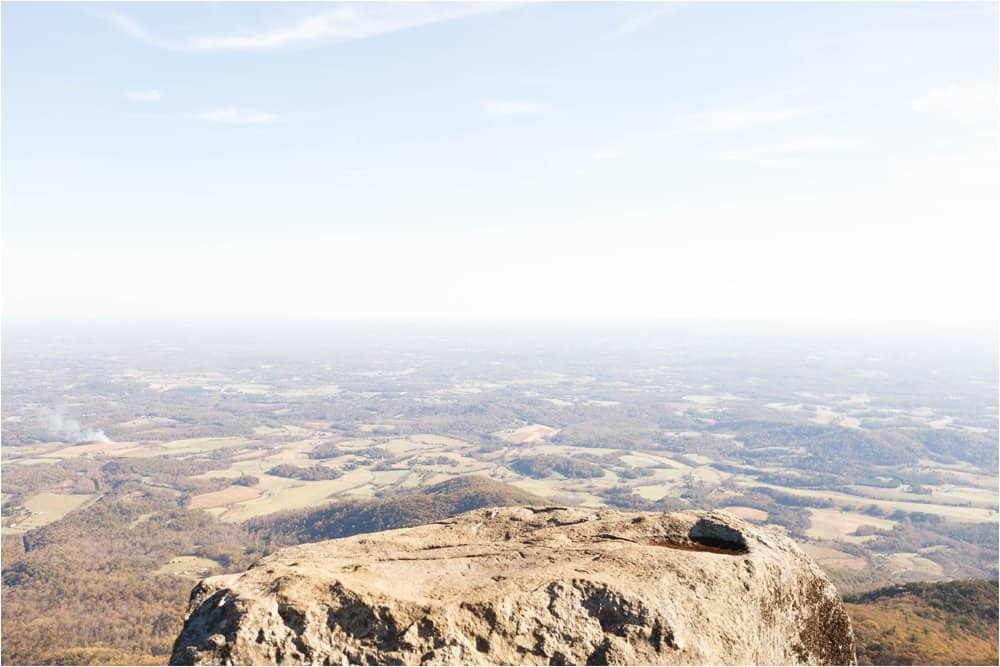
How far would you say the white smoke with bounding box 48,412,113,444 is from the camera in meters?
161

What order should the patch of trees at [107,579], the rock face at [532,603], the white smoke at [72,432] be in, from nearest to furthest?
1. the rock face at [532,603]
2. the patch of trees at [107,579]
3. the white smoke at [72,432]

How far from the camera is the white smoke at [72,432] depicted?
161125mm

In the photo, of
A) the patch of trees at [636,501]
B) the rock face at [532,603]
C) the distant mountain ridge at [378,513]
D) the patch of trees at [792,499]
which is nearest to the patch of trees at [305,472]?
the distant mountain ridge at [378,513]

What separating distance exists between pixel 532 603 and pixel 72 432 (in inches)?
7869

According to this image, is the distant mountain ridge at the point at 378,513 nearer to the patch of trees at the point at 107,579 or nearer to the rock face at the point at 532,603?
the patch of trees at the point at 107,579

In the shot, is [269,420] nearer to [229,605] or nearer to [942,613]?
[942,613]

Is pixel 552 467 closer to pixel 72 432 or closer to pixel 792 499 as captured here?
pixel 792 499

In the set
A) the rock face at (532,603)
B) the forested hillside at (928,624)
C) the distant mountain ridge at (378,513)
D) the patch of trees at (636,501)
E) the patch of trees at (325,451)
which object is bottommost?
the patch of trees at (325,451)

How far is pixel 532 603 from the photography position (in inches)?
311

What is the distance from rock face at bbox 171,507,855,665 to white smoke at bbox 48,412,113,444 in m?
184

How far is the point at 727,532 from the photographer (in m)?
10.8

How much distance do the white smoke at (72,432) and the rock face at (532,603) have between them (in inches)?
7238

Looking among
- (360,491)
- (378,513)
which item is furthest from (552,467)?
(378,513)

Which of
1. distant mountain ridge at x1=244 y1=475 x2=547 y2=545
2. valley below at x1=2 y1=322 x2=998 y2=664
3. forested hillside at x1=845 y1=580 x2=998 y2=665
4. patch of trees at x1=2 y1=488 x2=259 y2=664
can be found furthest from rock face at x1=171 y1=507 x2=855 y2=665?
distant mountain ridge at x1=244 y1=475 x2=547 y2=545
